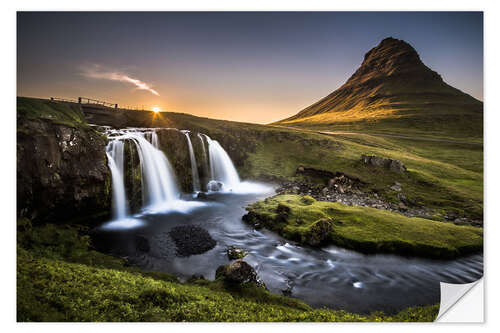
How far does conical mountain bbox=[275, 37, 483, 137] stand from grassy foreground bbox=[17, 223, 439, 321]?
43279mm

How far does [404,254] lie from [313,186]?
405 inches

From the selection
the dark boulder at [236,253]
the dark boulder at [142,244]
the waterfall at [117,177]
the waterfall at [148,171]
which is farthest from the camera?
the waterfall at [148,171]

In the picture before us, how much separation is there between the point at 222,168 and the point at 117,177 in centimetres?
1078

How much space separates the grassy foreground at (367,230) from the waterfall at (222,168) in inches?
343

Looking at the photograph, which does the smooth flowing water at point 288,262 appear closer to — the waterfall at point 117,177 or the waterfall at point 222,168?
the waterfall at point 117,177

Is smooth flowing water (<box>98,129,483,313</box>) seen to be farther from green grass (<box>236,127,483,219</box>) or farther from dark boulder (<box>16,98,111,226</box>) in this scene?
green grass (<box>236,127,483,219</box>)

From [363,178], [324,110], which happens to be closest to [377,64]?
[324,110]

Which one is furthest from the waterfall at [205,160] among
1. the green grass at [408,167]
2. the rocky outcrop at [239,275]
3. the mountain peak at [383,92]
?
the mountain peak at [383,92]

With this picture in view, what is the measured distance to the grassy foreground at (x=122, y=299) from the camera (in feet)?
15.0

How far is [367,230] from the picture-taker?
10320 millimetres

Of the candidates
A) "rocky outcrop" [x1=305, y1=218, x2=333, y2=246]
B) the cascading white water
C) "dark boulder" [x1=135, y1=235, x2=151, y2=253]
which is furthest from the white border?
the cascading white water

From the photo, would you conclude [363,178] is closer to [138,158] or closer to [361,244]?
[361,244]

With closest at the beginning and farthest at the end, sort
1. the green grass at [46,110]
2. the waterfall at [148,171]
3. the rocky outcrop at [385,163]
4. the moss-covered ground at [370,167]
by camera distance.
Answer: the green grass at [46,110] < the moss-covered ground at [370,167] < the waterfall at [148,171] < the rocky outcrop at [385,163]

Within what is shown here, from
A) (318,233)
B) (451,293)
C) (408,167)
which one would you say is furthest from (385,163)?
(451,293)
